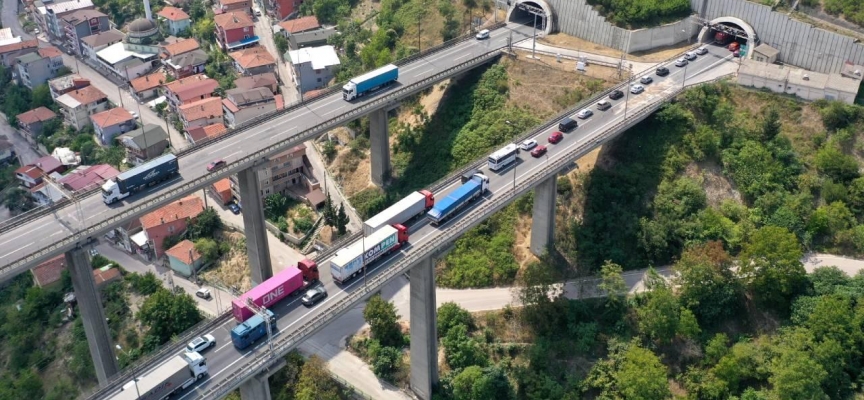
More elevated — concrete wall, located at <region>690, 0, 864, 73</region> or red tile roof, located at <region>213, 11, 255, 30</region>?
concrete wall, located at <region>690, 0, 864, 73</region>

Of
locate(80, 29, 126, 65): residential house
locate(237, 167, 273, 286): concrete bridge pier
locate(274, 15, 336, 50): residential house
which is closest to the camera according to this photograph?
locate(237, 167, 273, 286): concrete bridge pier

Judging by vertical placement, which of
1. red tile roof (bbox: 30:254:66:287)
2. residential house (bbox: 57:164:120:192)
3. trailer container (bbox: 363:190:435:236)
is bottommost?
red tile roof (bbox: 30:254:66:287)

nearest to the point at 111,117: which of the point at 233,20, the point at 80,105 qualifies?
the point at 80,105

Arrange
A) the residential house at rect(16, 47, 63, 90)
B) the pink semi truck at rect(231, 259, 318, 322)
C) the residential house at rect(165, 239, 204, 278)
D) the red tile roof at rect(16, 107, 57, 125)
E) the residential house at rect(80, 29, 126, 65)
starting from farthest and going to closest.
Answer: the residential house at rect(80, 29, 126, 65) < the residential house at rect(16, 47, 63, 90) < the red tile roof at rect(16, 107, 57, 125) < the residential house at rect(165, 239, 204, 278) < the pink semi truck at rect(231, 259, 318, 322)

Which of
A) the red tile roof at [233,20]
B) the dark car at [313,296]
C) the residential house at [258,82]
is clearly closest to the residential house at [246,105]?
the residential house at [258,82]

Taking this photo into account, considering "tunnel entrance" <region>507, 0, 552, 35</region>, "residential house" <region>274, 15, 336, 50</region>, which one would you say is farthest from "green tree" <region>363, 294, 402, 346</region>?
"residential house" <region>274, 15, 336, 50</region>

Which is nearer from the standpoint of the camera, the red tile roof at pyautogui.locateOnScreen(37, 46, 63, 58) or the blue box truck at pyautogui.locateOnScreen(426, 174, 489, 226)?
the blue box truck at pyautogui.locateOnScreen(426, 174, 489, 226)

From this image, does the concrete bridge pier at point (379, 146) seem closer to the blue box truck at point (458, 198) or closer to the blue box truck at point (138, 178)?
the blue box truck at point (458, 198)

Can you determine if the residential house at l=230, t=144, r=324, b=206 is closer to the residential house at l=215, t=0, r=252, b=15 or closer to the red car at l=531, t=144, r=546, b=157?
the red car at l=531, t=144, r=546, b=157
